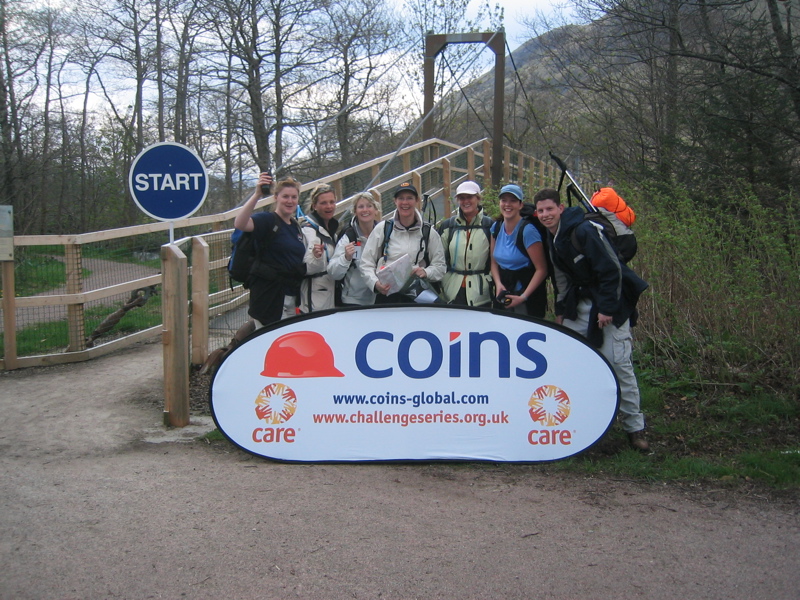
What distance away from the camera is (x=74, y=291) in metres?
7.92

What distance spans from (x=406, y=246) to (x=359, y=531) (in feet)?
7.12

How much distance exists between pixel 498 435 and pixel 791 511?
5.62ft

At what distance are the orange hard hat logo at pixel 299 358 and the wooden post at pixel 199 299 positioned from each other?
2327 mm

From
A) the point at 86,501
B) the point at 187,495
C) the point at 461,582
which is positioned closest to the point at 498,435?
the point at 461,582

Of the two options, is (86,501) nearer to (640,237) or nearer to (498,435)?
(498,435)

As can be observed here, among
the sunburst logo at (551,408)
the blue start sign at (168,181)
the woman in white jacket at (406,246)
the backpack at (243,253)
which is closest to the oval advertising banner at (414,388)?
the sunburst logo at (551,408)

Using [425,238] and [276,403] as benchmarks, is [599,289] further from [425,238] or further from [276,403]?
[276,403]

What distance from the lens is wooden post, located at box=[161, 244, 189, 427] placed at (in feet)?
17.9

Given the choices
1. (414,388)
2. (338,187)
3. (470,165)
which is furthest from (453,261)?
(470,165)

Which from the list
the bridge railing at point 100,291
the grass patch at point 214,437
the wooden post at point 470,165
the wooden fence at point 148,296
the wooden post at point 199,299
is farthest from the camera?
the wooden post at point 470,165

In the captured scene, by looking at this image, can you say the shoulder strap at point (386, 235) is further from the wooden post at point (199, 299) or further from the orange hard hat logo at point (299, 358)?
the wooden post at point (199, 299)

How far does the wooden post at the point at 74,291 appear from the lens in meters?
7.87

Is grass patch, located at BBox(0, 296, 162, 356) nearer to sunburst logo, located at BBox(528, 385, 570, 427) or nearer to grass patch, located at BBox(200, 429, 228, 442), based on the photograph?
grass patch, located at BBox(200, 429, 228, 442)

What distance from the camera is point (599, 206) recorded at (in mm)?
5113
